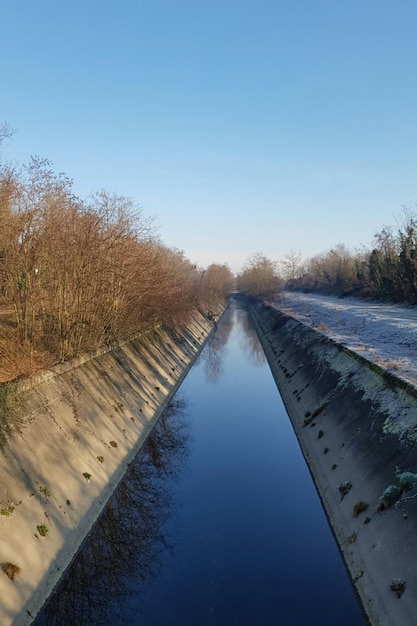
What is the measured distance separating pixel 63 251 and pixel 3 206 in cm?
330

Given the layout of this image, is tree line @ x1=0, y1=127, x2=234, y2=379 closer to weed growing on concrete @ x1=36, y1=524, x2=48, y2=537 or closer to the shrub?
weed growing on concrete @ x1=36, y1=524, x2=48, y2=537

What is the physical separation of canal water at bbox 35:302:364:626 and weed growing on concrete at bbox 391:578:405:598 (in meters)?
1.48

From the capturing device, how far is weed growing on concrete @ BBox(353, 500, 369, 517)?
13.0 metres

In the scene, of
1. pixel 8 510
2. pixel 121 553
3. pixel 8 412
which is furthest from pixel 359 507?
pixel 8 412

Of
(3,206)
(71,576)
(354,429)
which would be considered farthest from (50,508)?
(3,206)

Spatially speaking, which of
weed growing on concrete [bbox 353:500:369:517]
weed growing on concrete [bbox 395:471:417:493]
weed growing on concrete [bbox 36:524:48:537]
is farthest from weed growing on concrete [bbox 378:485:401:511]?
weed growing on concrete [bbox 36:524:48:537]

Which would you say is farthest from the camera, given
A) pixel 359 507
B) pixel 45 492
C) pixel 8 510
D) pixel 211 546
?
pixel 211 546

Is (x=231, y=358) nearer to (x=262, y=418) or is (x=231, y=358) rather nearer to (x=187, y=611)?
(x=262, y=418)

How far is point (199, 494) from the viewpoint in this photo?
17266 mm

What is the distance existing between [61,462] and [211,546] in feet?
18.1

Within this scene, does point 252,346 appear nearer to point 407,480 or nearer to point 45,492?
point 45,492

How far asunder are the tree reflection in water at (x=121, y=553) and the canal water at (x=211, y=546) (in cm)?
3

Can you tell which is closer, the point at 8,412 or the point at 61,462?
the point at 8,412

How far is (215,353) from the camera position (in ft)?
168
